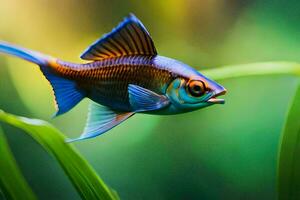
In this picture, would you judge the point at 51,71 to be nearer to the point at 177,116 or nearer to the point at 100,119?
the point at 100,119

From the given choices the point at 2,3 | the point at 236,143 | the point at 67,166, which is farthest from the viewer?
the point at 2,3

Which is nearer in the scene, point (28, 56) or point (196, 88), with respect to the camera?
point (196, 88)

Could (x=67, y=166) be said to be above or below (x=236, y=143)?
below

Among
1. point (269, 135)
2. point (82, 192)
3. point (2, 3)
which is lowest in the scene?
point (82, 192)

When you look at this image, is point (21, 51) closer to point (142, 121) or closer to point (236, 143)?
point (142, 121)

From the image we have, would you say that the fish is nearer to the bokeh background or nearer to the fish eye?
the fish eye

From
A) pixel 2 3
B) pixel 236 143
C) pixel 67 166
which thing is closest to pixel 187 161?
pixel 236 143

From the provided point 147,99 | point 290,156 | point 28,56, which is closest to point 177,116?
point 147,99

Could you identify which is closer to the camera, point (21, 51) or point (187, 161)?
point (21, 51)
